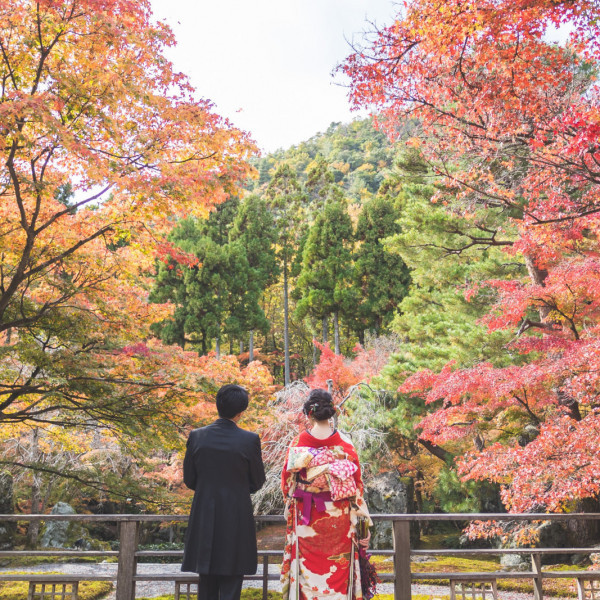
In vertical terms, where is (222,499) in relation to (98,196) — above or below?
below

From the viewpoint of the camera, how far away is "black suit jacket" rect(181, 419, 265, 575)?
2387 millimetres

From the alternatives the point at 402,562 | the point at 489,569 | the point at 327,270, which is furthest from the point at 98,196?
the point at 327,270

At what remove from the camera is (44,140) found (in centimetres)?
422

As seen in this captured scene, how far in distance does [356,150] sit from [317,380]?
41.0 metres

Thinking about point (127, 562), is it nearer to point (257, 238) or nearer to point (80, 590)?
point (80, 590)

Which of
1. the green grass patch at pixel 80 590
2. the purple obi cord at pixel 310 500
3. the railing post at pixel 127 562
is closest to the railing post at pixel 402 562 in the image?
the purple obi cord at pixel 310 500

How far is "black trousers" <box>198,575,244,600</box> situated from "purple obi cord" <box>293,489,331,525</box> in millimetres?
416

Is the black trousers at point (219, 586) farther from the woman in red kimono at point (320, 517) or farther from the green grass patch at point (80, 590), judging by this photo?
the green grass patch at point (80, 590)

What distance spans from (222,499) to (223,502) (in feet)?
0.05

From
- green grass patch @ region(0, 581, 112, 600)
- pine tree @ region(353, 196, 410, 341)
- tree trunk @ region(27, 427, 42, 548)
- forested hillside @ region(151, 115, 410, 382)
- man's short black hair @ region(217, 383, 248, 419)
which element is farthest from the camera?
pine tree @ region(353, 196, 410, 341)

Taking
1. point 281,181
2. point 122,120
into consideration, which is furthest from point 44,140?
point 281,181

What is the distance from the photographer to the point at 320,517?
260cm

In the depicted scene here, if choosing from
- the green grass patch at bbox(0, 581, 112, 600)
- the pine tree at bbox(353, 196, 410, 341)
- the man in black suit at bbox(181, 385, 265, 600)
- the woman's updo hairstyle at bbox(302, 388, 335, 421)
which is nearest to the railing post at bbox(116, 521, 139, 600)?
the man in black suit at bbox(181, 385, 265, 600)

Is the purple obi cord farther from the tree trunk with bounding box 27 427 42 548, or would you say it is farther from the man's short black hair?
the tree trunk with bounding box 27 427 42 548
